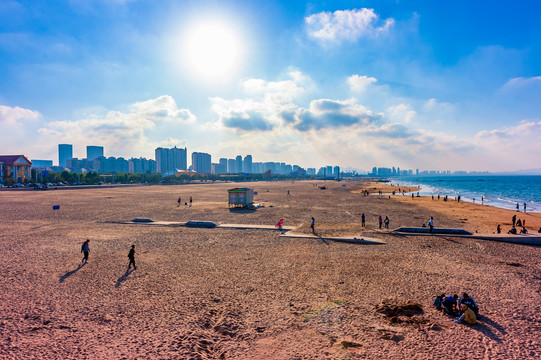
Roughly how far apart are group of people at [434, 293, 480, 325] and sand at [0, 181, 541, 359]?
421 millimetres

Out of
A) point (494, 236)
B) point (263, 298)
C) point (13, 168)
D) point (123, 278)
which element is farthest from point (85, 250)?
point (13, 168)

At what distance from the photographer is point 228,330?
910cm

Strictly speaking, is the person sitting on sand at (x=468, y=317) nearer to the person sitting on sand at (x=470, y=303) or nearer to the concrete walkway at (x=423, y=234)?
the person sitting on sand at (x=470, y=303)

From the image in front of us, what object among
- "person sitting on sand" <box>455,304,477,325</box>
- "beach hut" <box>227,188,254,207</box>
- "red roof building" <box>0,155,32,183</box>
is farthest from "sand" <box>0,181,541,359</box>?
"red roof building" <box>0,155,32,183</box>

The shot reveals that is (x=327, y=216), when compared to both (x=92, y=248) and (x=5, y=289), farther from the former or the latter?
(x=5, y=289)

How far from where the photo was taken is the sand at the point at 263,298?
822 cm

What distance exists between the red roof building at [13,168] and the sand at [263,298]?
118 m

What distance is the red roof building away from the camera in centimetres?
10331

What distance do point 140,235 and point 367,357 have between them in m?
20.3

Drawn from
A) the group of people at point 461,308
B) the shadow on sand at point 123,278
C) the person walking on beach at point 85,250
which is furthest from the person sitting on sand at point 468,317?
the person walking on beach at point 85,250

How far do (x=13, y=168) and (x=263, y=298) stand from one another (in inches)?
5538

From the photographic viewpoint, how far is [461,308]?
982 cm

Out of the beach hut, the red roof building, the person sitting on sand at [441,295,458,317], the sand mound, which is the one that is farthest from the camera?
the red roof building

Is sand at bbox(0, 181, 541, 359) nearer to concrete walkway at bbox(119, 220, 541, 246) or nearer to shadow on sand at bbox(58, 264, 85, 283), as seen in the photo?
shadow on sand at bbox(58, 264, 85, 283)
